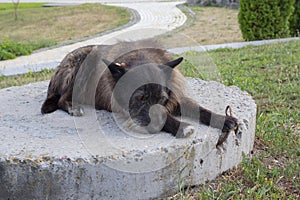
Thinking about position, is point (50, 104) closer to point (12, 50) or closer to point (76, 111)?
point (76, 111)

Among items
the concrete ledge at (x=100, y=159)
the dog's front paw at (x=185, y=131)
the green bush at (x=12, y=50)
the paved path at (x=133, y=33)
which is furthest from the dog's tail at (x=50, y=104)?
the green bush at (x=12, y=50)

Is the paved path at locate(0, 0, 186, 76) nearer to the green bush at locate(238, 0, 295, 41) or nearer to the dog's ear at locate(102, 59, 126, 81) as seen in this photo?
the dog's ear at locate(102, 59, 126, 81)

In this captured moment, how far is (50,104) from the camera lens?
14.4ft

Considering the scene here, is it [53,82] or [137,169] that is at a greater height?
[53,82]

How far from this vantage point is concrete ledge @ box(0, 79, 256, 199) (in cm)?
331

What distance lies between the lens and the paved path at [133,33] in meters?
4.41

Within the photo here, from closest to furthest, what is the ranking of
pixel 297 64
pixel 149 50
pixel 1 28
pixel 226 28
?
pixel 149 50 < pixel 297 64 < pixel 226 28 < pixel 1 28

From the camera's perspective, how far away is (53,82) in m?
4.53

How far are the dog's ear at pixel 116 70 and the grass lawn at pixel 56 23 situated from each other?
10.0 m

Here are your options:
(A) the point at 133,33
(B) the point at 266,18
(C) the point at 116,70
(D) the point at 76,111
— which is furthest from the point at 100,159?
(B) the point at 266,18

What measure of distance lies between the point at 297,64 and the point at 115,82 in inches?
188

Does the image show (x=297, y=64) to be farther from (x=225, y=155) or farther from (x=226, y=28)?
(x=226, y=28)

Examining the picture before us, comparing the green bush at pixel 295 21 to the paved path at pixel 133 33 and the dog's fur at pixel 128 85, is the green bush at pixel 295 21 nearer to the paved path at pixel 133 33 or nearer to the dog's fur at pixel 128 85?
the paved path at pixel 133 33

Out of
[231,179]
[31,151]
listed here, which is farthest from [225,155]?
[31,151]
